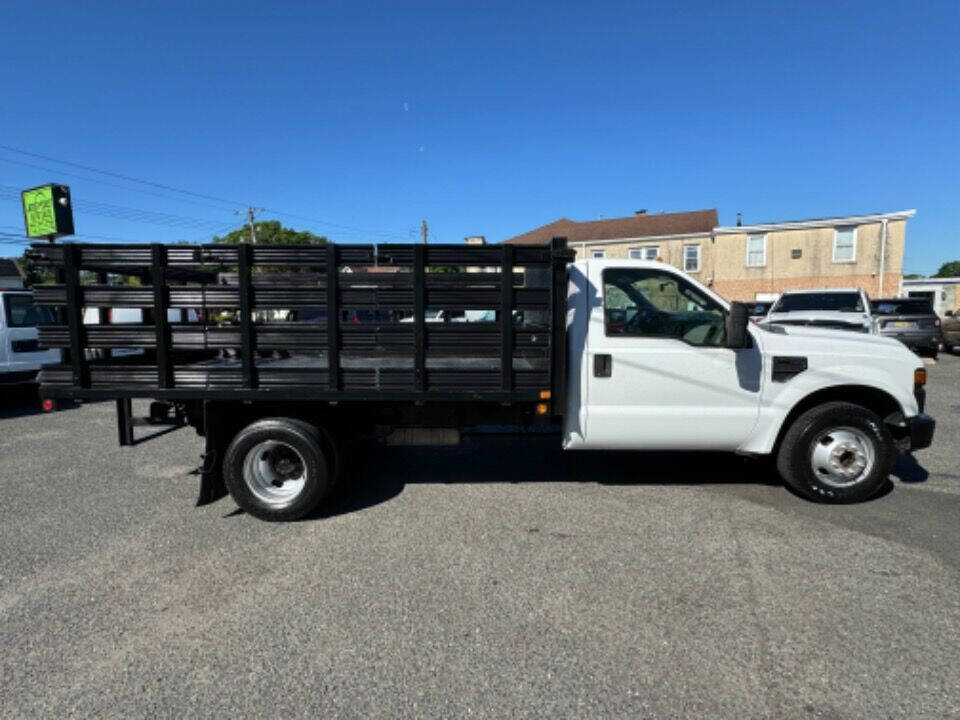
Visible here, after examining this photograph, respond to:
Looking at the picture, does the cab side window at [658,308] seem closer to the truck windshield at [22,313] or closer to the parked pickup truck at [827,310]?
the parked pickup truck at [827,310]

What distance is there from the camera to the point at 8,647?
2.68 metres

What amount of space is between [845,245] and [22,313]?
3247 centimetres

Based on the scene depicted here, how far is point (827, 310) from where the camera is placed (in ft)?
36.6

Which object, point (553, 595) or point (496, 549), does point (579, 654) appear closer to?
point (553, 595)

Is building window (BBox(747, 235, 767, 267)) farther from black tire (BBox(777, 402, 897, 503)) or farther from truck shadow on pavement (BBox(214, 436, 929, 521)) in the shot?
black tire (BBox(777, 402, 897, 503))

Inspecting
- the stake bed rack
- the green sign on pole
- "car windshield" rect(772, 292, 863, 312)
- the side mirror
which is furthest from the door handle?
the green sign on pole

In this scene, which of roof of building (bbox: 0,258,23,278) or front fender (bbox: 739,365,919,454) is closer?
front fender (bbox: 739,365,919,454)

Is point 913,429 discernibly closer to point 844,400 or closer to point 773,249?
point 844,400

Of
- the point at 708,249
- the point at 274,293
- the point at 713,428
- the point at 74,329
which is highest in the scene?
the point at 708,249

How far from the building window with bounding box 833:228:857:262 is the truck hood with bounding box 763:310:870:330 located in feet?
66.5

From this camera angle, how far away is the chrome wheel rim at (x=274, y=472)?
419cm

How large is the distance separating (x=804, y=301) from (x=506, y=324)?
1052 cm

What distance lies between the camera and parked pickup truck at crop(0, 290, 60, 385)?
875 centimetres

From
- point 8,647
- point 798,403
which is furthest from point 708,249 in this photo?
point 8,647
